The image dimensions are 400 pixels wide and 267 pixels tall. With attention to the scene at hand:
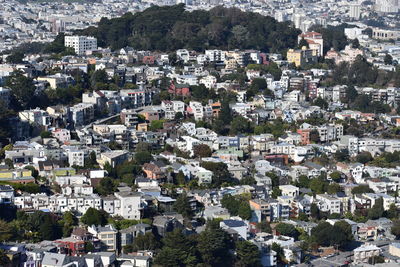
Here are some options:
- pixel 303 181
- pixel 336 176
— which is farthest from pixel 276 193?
pixel 336 176

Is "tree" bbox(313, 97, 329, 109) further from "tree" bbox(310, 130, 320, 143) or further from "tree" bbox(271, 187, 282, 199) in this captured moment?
"tree" bbox(271, 187, 282, 199)

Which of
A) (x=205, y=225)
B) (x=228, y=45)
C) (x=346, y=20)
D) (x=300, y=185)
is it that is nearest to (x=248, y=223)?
(x=205, y=225)

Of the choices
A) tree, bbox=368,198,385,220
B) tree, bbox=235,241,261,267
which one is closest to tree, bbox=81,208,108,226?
tree, bbox=235,241,261,267

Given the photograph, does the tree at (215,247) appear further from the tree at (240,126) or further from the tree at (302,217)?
the tree at (240,126)

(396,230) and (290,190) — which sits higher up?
(290,190)

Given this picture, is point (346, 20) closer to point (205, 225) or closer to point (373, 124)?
point (373, 124)

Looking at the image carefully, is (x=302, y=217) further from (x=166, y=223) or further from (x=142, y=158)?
(x=142, y=158)

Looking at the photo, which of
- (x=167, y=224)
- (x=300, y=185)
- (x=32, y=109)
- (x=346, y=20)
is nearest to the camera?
(x=167, y=224)
